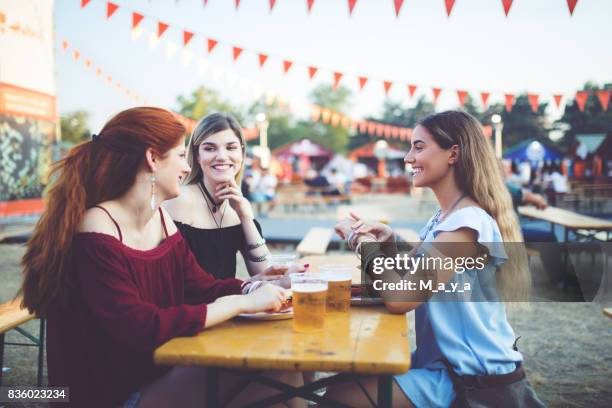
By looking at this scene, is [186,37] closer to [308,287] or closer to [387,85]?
[387,85]

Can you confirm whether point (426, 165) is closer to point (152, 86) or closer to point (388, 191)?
point (152, 86)

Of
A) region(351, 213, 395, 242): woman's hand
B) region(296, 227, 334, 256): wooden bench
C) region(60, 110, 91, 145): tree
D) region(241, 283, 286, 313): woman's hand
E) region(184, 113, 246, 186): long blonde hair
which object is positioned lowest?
region(296, 227, 334, 256): wooden bench

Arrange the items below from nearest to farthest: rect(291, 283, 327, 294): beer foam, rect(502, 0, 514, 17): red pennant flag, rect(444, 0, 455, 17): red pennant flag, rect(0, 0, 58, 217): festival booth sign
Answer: rect(291, 283, 327, 294): beer foam < rect(502, 0, 514, 17): red pennant flag < rect(444, 0, 455, 17): red pennant flag < rect(0, 0, 58, 217): festival booth sign

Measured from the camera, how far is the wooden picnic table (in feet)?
4.31

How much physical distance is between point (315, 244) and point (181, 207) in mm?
3188

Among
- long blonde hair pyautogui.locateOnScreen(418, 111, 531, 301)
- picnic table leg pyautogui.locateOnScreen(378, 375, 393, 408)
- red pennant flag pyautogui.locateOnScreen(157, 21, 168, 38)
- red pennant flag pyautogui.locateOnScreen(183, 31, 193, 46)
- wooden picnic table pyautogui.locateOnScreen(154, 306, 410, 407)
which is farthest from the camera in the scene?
red pennant flag pyautogui.locateOnScreen(183, 31, 193, 46)

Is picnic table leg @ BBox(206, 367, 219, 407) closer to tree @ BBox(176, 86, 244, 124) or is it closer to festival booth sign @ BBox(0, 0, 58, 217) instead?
festival booth sign @ BBox(0, 0, 58, 217)

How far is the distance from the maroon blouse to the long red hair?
0.17 feet

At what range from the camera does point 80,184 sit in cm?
160

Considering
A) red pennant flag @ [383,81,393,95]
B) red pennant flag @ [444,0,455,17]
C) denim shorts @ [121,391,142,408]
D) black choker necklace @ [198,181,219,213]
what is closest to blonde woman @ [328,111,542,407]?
denim shorts @ [121,391,142,408]

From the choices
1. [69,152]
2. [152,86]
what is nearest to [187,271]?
[69,152]

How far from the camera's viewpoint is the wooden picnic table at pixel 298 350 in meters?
1.31

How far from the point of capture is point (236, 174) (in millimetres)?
3072

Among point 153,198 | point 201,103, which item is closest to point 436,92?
point 153,198
